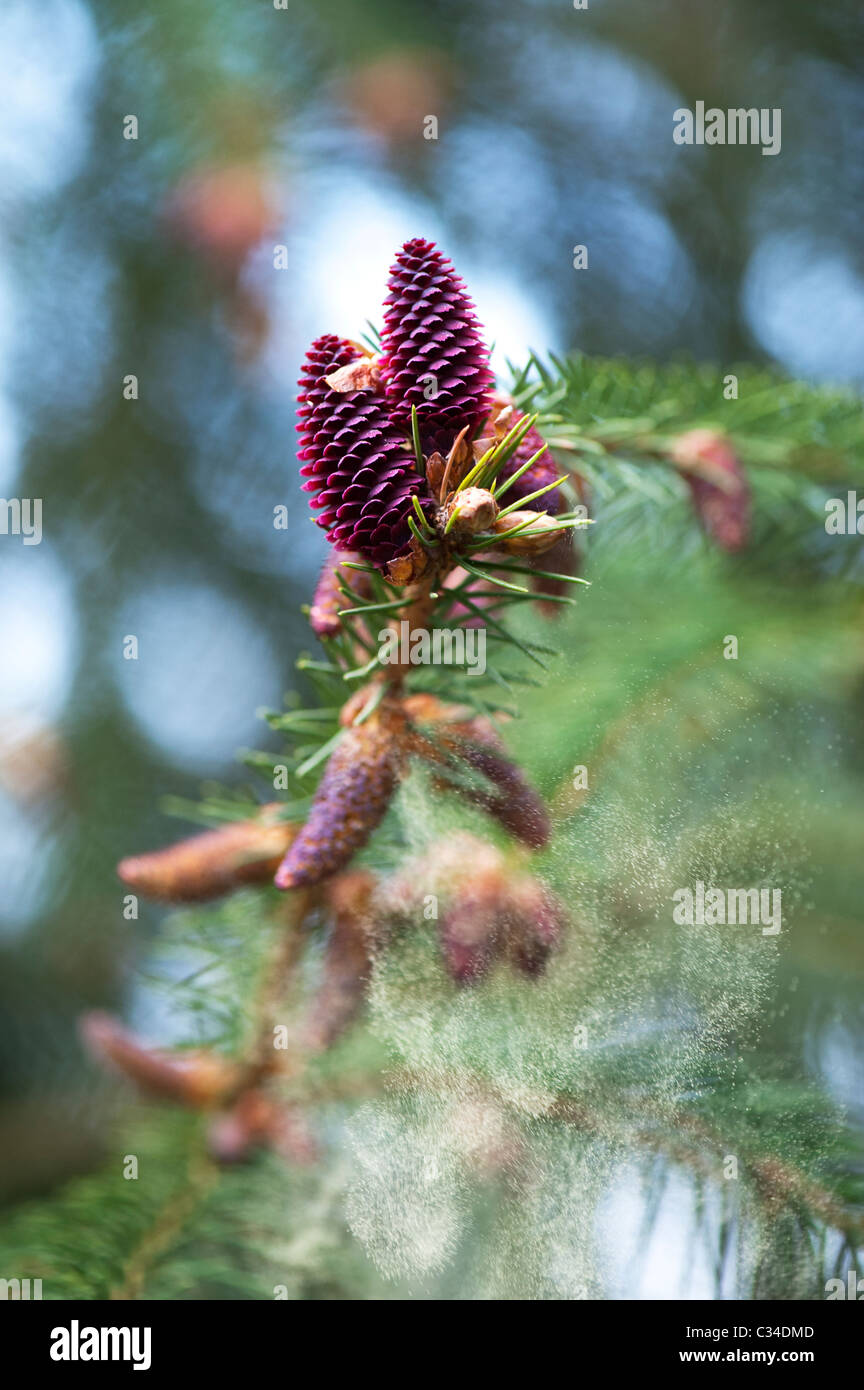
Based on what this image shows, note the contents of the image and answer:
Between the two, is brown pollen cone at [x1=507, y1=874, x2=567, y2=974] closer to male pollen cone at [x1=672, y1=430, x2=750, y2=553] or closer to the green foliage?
the green foliage

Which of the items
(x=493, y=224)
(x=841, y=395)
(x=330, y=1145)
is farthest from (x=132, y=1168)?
(x=493, y=224)

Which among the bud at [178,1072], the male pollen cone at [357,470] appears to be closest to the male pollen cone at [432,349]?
the male pollen cone at [357,470]

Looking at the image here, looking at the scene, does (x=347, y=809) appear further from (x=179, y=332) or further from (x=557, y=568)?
(x=179, y=332)

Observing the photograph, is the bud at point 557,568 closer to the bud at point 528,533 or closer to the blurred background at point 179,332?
the bud at point 528,533

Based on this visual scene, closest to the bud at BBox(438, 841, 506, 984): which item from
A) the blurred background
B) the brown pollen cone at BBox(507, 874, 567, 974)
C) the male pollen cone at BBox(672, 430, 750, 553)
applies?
the brown pollen cone at BBox(507, 874, 567, 974)

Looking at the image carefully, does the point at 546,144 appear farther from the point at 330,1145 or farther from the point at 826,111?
the point at 330,1145
